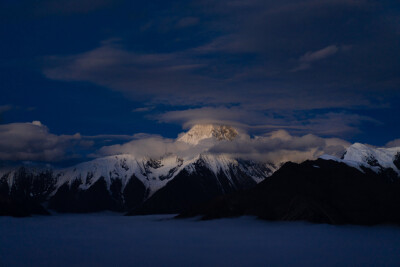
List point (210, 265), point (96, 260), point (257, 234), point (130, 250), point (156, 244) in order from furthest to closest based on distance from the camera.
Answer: point (257, 234)
point (156, 244)
point (130, 250)
point (96, 260)
point (210, 265)

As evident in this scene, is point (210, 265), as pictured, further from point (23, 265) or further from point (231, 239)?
point (231, 239)

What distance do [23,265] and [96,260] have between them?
49.5 feet

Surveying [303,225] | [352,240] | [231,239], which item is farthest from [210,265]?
[303,225]

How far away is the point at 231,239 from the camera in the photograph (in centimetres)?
14275

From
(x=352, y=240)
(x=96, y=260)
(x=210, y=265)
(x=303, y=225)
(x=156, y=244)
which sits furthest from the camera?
(x=303, y=225)

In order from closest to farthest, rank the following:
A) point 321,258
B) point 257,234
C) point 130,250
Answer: point 321,258, point 130,250, point 257,234

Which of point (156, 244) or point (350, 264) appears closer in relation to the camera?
point (350, 264)

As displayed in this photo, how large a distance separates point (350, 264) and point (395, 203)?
115573 mm

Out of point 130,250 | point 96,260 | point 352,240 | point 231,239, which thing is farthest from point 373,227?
point 96,260

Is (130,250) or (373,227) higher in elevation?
(130,250)

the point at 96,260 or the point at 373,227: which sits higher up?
the point at 96,260

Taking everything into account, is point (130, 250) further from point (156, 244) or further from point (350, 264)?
point (350, 264)

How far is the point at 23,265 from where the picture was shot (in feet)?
287

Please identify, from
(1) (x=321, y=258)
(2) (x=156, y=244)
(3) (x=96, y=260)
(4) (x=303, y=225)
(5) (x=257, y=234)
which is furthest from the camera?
(4) (x=303, y=225)
